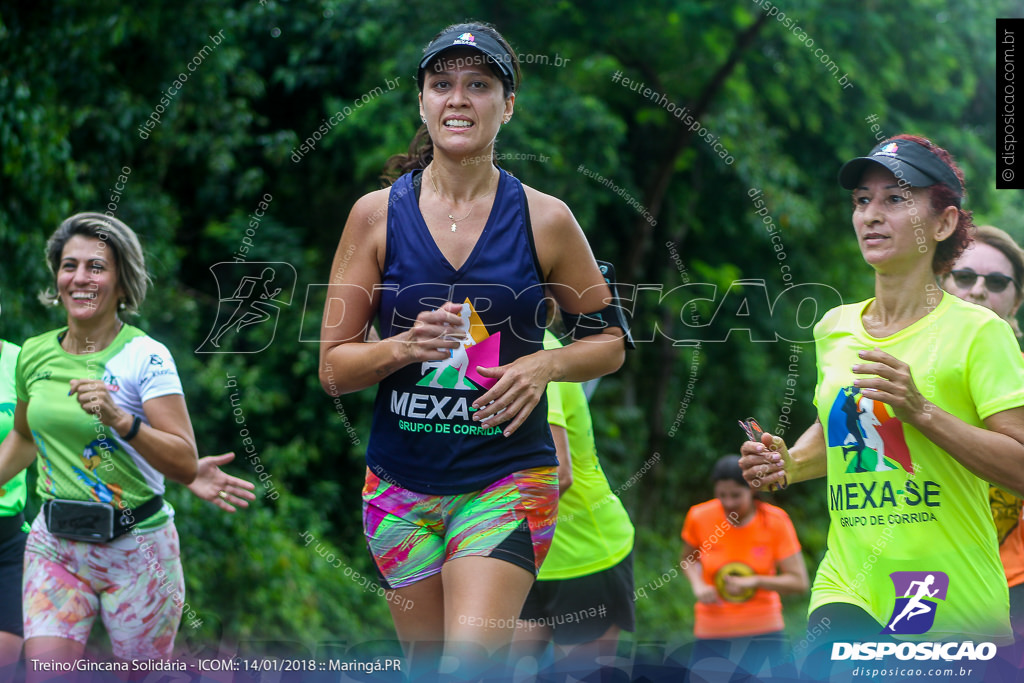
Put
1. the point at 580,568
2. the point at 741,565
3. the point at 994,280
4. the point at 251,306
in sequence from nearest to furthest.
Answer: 1. the point at 994,280
2. the point at 580,568
3. the point at 741,565
4. the point at 251,306

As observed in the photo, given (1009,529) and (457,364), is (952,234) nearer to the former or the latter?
(1009,529)

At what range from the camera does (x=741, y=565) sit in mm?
5484

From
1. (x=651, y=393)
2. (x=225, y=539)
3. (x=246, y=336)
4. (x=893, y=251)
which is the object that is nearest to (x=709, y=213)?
(x=651, y=393)

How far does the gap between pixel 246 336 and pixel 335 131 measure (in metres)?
1.74

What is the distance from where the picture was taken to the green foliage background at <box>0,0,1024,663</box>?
6.52 meters

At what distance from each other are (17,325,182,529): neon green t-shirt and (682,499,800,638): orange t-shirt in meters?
3.19

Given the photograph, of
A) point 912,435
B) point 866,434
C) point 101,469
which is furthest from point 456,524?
point 101,469

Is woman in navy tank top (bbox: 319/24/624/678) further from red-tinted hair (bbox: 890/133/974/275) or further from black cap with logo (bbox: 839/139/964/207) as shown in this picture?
red-tinted hair (bbox: 890/133/974/275)

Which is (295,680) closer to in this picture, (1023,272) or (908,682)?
(908,682)

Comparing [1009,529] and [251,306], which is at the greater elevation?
[251,306]

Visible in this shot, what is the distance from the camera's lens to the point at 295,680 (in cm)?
241

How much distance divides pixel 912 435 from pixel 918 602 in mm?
441

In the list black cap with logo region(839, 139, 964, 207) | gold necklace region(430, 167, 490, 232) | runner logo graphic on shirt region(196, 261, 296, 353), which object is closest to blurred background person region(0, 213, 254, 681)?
gold necklace region(430, 167, 490, 232)

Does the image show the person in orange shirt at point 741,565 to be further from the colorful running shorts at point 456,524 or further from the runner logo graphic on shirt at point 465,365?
the runner logo graphic on shirt at point 465,365
